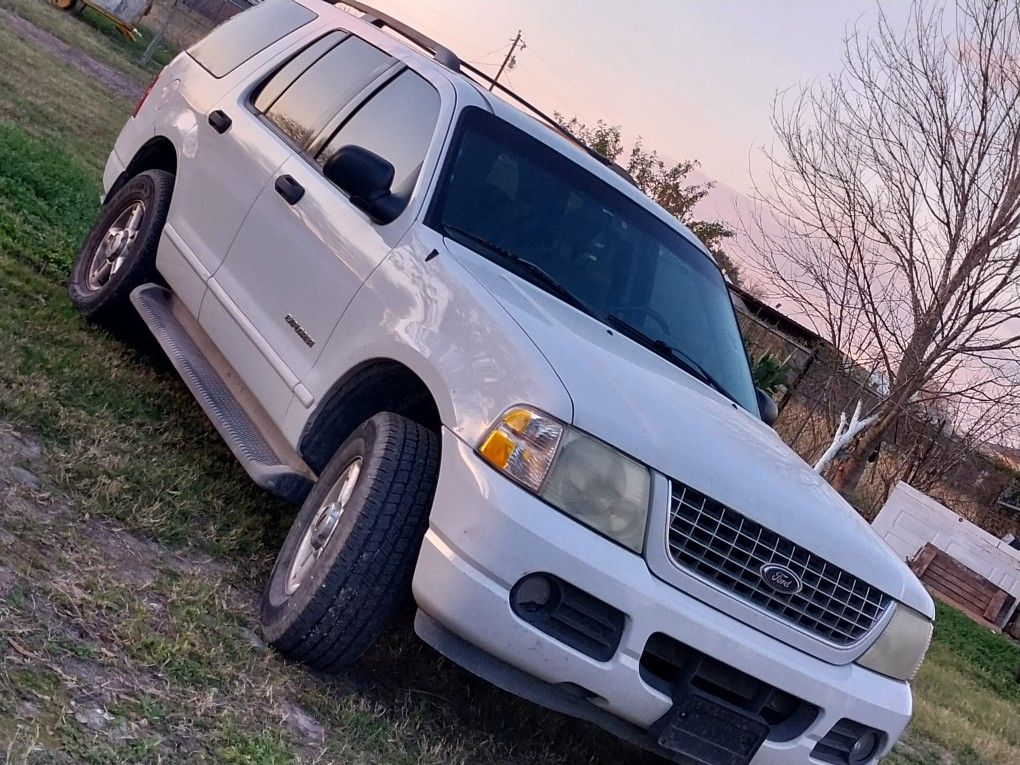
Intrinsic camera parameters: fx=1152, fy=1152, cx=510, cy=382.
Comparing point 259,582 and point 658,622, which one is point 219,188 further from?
point 658,622

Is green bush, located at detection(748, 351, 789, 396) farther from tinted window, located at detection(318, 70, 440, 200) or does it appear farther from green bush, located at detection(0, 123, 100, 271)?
tinted window, located at detection(318, 70, 440, 200)

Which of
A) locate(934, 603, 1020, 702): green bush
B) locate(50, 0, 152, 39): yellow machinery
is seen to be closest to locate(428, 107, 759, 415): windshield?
locate(934, 603, 1020, 702): green bush

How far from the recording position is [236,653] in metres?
3.32

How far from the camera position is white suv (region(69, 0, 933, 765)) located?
10.1 ft

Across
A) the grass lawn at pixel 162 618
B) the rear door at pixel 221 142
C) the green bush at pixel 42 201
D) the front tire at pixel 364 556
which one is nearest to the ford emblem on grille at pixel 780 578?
the front tire at pixel 364 556

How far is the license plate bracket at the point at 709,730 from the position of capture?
3.20 m

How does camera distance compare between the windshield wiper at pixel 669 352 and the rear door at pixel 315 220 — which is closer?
the rear door at pixel 315 220

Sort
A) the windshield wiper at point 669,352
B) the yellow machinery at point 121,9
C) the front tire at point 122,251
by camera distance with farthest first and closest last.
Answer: the yellow machinery at point 121,9
the front tire at point 122,251
the windshield wiper at point 669,352

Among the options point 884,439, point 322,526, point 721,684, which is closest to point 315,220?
point 322,526

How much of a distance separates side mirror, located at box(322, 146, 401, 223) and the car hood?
404 mm

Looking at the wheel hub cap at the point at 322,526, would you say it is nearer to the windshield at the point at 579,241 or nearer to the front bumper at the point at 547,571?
the front bumper at the point at 547,571

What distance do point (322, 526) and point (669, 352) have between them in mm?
1547

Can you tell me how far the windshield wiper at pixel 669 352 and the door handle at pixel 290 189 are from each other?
4.26 ft

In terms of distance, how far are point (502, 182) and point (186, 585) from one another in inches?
73.0
